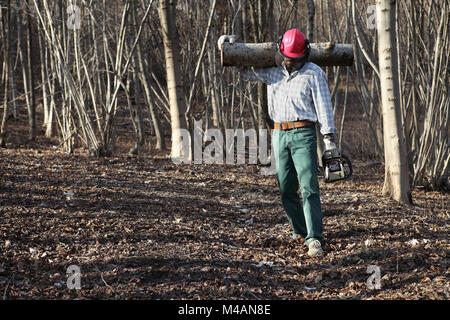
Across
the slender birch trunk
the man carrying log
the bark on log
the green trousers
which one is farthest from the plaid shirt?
the slender birch trunk

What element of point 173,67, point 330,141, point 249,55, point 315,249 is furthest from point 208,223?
point 173,67

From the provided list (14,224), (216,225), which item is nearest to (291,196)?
(216,225)

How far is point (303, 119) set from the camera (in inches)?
172

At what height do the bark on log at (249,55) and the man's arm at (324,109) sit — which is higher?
the bark on log at (249,55)

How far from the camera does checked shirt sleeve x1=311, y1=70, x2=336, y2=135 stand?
4273 millimetres

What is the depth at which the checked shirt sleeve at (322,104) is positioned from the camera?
427cm

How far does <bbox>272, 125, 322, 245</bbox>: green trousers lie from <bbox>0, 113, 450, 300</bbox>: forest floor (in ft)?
1.14

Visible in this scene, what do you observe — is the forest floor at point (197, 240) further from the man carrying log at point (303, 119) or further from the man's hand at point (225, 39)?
the man's hand at point (225, 39)

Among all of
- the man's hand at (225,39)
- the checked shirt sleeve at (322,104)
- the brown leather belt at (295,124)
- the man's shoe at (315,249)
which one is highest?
the man's hand at (225,39)

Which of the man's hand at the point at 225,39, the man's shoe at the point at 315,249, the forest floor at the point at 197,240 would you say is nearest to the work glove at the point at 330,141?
the man's shoe at the point at 315,249

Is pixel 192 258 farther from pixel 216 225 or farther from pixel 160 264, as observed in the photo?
pixel 216 225

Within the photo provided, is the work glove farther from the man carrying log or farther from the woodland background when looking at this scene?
the woodland background
